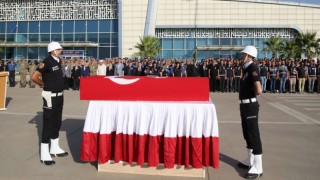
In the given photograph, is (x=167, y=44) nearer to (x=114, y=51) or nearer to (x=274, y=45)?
(x=114, y=51)

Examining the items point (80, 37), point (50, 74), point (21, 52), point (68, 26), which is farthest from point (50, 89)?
point (21, 52)

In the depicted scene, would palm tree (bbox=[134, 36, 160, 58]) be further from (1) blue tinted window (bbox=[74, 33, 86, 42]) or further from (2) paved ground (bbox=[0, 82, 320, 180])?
(2) paved ground (bbox=[0, 82, 320, 180])

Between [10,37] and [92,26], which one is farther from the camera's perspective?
[10,37]

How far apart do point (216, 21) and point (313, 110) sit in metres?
29.1

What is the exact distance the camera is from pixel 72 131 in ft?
26.1

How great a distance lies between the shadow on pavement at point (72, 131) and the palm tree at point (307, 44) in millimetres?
28539

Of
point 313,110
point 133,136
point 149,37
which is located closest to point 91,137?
point 133,136

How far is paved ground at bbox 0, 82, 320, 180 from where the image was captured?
5.08 m

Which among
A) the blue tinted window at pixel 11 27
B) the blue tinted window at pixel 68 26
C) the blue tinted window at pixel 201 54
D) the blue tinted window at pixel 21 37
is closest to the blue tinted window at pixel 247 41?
the blue tinted window at pixel 201 54

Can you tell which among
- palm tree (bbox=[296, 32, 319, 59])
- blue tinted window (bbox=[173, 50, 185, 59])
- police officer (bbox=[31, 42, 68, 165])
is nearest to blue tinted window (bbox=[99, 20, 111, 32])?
blue tinted window (bbox=[173, 50, 185, 59])

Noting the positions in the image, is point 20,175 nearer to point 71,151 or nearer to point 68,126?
point 71,151

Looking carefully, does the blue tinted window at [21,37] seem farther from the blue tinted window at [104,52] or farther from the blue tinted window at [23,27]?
the blue tinted window at [104,52]

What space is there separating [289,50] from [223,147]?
30.8m

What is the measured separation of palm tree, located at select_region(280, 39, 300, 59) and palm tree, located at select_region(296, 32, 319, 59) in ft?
1.49
